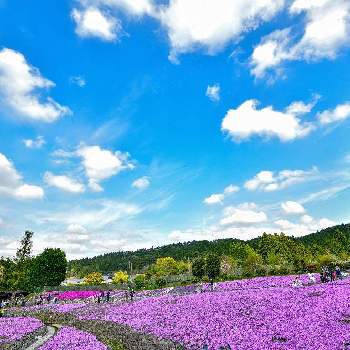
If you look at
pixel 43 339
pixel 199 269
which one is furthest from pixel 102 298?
pixel 43 339

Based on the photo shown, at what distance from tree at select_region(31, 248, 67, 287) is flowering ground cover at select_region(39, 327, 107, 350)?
248ft

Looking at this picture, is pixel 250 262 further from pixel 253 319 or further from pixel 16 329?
pixel 253 319

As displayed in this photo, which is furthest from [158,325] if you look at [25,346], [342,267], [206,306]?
[342,267]

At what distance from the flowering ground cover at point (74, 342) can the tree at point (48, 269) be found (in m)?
75.7

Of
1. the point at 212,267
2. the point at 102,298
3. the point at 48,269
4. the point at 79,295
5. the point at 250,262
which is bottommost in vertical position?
the point at 102,298

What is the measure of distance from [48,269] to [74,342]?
81.3m

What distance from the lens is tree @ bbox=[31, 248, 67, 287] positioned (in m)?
105

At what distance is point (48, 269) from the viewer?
106 meters

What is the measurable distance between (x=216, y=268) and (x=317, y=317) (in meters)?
45.4

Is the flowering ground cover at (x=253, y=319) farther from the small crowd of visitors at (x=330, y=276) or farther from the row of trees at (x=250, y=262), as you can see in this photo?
the row of trees at (x=250, y=262)

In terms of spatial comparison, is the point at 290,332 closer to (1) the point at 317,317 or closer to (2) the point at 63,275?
(1) the point at 317,317

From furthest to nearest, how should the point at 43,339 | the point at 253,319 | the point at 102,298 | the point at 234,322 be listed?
the point at 102,298
the point at 43,339
the point at 253,319
the point at 234,322

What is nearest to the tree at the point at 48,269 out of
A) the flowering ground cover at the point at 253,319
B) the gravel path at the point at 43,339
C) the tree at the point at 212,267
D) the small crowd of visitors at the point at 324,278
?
the tree at the point at 212,267

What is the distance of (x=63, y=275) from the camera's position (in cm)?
10800
